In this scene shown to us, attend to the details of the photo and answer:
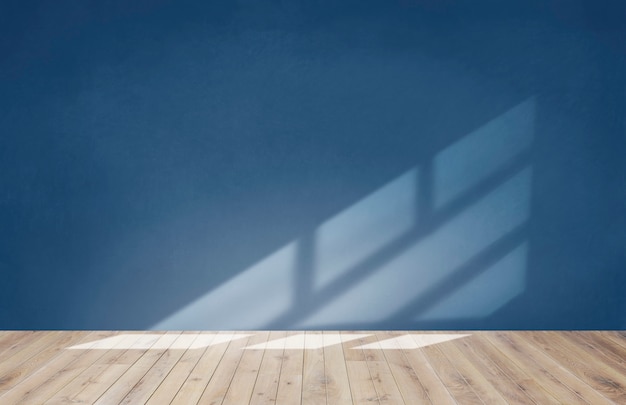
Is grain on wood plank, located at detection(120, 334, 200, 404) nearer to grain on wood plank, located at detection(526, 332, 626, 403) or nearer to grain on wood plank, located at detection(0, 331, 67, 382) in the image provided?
grain on wood plank, located at detection(0, 331, 67, 382)

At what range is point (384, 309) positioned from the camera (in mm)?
3609

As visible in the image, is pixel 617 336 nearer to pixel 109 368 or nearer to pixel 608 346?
pixel 608 346

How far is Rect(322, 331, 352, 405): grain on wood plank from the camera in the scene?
249 cm

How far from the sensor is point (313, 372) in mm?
2812

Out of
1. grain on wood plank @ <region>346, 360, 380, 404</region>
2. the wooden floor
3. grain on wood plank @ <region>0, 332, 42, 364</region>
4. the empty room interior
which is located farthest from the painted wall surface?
grain on wood plank @ <region>346, 360, 380, 404</region>

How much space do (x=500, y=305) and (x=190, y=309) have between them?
1.80m

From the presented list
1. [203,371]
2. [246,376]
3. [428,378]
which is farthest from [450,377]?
[203,371]

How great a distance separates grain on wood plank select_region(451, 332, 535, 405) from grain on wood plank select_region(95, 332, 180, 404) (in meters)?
1.53

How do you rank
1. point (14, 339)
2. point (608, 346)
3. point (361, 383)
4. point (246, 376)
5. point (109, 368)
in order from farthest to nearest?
point (14, 339) → point (608, 346) → point (109, 368) → point (246, 376) → point (361, 383)

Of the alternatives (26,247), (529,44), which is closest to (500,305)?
(529,44)

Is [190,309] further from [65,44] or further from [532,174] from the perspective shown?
[532,174]

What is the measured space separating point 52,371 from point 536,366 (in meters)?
2.24

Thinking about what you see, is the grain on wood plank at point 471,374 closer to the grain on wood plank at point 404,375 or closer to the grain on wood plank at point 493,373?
the grain on wood plank at point 493,373

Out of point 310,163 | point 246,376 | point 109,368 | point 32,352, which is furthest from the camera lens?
point 310,163
